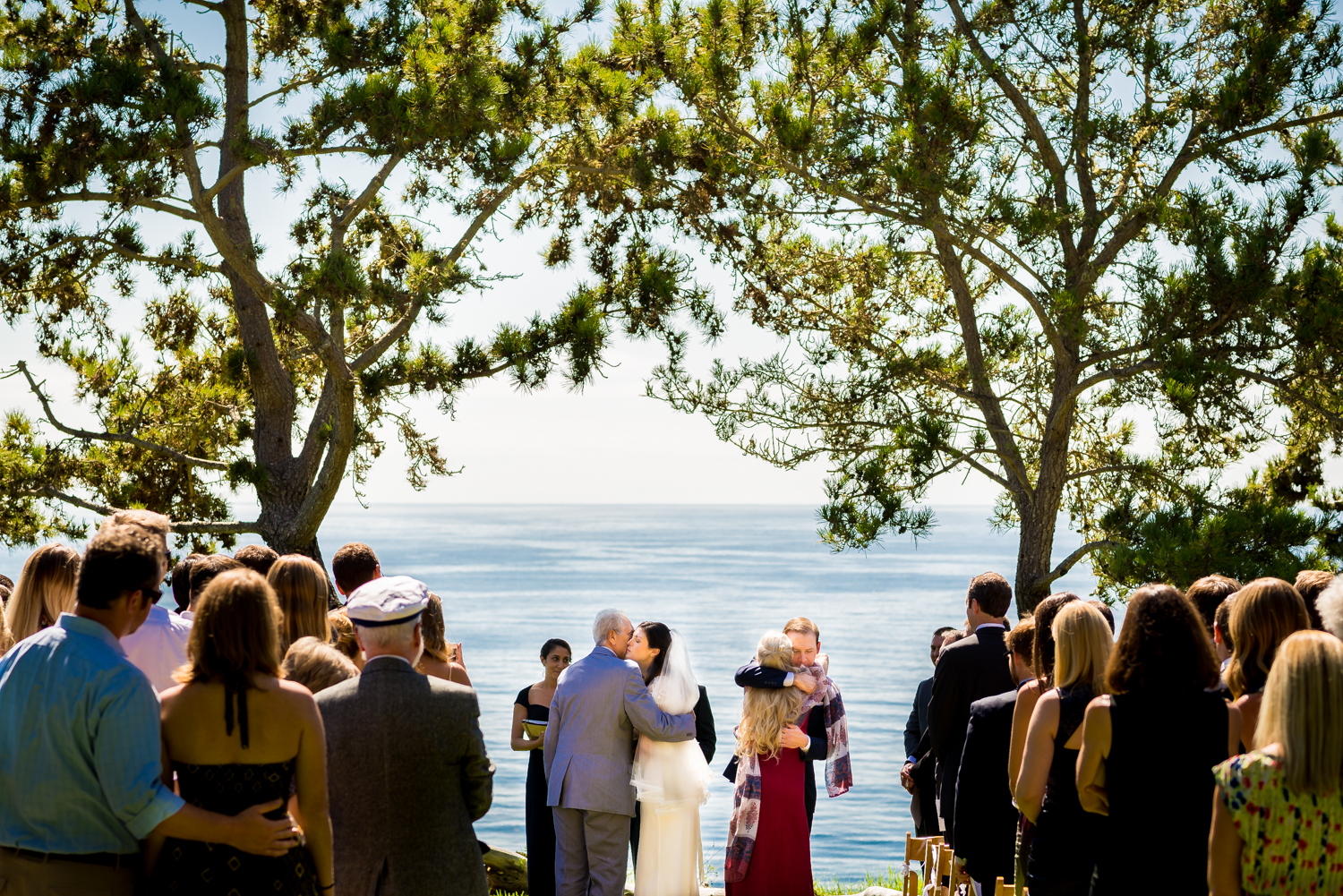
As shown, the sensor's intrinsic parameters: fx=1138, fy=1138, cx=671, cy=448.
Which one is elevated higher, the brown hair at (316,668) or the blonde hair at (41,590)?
the blonde hair at (41,590)

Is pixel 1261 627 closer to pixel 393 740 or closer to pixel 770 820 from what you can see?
pixel 393 740

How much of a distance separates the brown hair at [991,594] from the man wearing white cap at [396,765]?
8.67 ft

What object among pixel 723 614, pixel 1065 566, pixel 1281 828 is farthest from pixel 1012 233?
pixel 723 614

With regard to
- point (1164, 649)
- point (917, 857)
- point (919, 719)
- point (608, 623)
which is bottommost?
point (917, 857)

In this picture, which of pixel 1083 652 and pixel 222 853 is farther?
pixel 1083 652

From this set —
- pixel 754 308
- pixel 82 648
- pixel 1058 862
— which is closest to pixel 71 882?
pixel 82 648

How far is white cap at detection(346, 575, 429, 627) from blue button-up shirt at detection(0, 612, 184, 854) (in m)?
0.69

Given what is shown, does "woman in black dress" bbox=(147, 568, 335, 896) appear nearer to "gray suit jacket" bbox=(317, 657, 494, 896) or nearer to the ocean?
"gray suit jacket" bbox=(317, 657, 494, 896)

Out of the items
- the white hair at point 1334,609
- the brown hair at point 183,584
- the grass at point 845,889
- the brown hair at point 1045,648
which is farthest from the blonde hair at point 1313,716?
the grass at point 845,889

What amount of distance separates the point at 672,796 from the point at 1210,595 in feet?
8.86

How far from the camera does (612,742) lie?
5.30 meters

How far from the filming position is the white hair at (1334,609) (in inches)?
115

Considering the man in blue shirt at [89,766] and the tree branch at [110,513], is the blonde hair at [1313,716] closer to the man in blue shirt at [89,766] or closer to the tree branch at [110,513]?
the man in blue shirt at [89,766]

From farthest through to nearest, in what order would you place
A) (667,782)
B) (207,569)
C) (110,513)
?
(110,513), (667,782), (207,569)
